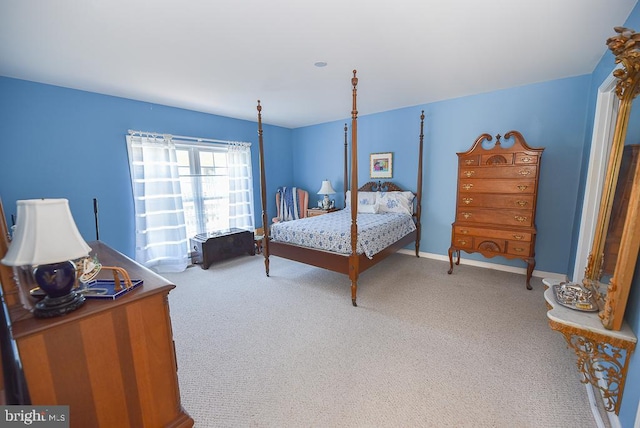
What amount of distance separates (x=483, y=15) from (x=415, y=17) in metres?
0.47

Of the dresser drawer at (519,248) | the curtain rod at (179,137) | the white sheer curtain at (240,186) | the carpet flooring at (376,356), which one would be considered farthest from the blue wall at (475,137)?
the curtain rod at (179,137)

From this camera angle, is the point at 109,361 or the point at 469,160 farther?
the point at 469,160

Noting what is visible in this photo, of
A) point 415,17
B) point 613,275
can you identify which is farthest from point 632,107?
point 415,17

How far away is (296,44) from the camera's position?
2.14 m

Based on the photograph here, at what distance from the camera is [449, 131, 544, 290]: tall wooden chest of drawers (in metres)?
2.98

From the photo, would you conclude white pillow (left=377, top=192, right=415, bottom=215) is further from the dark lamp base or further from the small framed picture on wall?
the dark lamp base

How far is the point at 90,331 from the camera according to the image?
104 cm

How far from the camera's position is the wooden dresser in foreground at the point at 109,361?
941 millimetres

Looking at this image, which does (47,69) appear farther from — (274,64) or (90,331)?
(90,331)

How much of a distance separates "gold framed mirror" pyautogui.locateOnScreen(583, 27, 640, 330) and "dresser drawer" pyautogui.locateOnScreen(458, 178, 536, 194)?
5.15 feet

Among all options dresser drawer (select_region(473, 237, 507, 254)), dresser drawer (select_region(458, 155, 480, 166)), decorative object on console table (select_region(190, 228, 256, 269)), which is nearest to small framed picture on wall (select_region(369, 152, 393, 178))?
dresser drawer (select_region(458, 155, 480, 166))

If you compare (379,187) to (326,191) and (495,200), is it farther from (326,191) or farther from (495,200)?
(495,200)

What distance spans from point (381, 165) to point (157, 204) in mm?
3688

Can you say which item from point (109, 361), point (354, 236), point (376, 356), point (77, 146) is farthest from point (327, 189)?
point (109, 361)
